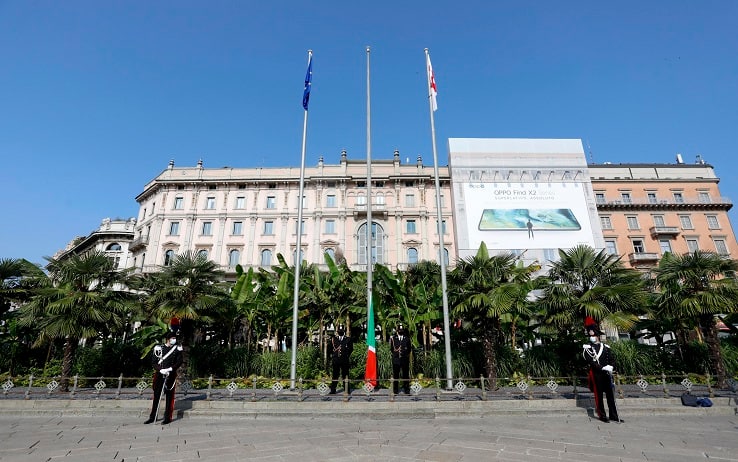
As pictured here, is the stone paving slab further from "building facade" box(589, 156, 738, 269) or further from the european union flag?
"building facade" box(589, 156, 738, 269)

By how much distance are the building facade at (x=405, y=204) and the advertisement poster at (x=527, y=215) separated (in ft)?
0.65

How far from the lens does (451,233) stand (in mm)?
37719

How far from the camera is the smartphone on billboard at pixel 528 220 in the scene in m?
32.7

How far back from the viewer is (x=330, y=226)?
38.0 meters

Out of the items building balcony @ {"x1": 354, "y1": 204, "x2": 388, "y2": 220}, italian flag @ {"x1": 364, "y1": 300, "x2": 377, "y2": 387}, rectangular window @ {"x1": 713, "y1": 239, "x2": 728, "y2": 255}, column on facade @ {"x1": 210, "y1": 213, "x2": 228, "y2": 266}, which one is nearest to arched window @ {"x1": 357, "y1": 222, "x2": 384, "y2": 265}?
building balcony @ {"x1": 354, "y1": 204, "x2": 388, "y2": 220}

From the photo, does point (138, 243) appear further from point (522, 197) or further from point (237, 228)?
point (522, 197)

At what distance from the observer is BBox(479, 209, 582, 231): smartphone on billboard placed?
32.7m

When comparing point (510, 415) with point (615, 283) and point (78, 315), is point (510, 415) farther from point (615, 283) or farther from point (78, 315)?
point (78, 315)

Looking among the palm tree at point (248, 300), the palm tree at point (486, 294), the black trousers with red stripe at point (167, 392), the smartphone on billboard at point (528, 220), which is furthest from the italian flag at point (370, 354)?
the smartphone on billboard at point (528, 220)

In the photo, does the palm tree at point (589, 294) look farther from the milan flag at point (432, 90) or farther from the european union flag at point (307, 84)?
the european union flag at point (307, 84)

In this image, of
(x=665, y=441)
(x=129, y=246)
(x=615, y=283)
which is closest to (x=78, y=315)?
(x=665, y=441)

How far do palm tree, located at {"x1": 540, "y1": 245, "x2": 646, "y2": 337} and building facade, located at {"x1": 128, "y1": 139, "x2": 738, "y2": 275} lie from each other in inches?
782

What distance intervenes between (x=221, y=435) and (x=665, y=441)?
8125 mm

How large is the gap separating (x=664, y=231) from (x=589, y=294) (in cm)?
3237
